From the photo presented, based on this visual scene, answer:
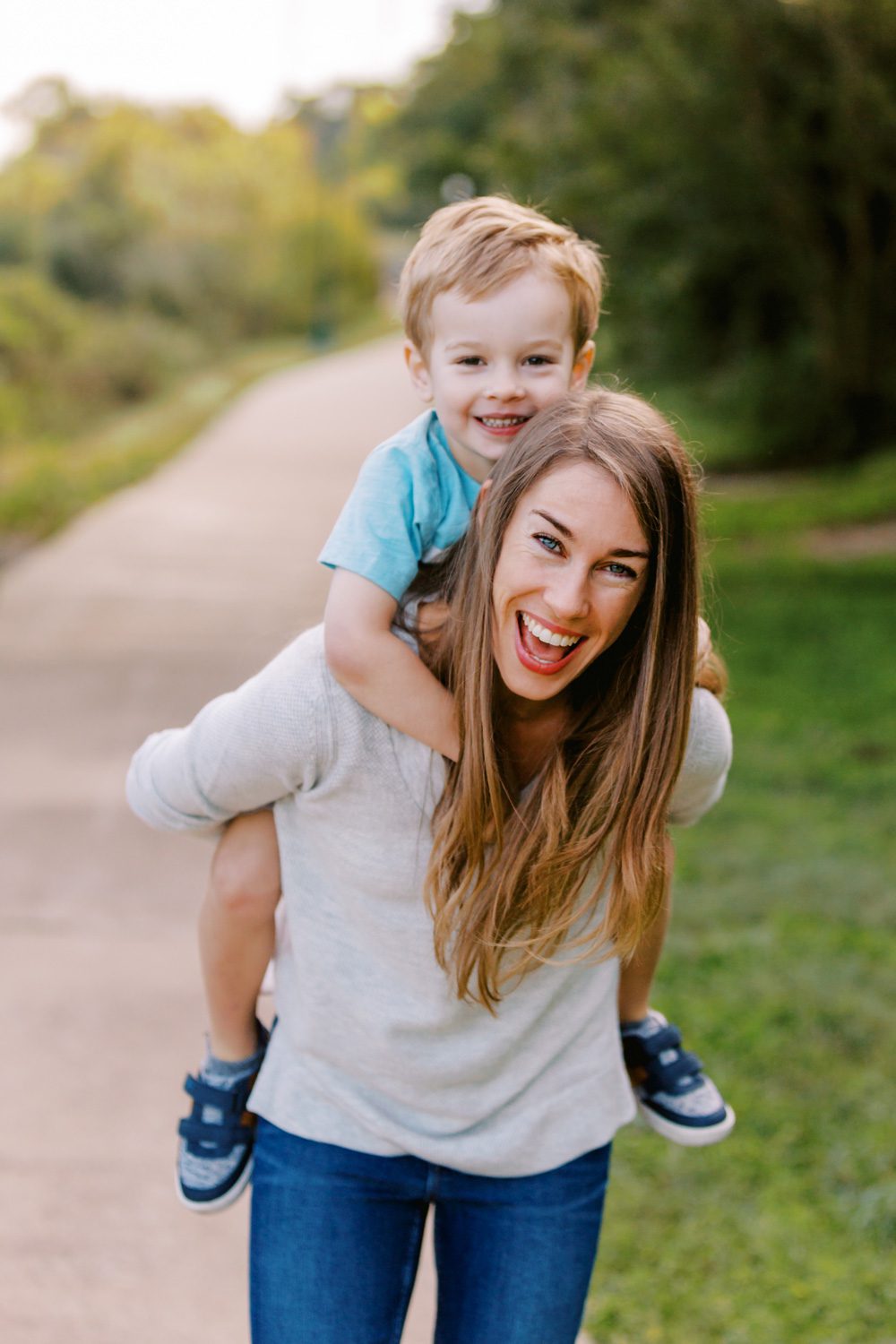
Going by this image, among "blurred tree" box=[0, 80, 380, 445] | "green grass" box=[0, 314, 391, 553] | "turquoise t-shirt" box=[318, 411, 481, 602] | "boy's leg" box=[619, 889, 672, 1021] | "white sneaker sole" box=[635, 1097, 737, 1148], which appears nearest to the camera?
"turquoise t-shirt" box=[318, 411, 481, 602]

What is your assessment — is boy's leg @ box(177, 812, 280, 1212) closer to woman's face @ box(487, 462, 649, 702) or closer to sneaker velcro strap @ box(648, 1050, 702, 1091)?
woman's face @ box(487, 462, 649, 702)

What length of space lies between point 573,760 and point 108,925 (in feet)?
9.31

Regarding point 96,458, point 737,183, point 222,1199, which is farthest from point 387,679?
point 96,458

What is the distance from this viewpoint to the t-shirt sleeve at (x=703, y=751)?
181 cm

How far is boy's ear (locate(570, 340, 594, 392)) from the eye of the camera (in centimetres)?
203

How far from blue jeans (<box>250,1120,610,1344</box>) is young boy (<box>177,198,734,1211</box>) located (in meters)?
0.19

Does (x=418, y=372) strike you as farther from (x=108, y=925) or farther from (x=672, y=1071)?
(x=108, y=925)

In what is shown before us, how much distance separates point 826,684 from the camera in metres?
6.94

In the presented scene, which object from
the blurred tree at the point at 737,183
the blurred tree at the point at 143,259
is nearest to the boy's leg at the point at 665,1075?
the blurred tree at the point at 737,183

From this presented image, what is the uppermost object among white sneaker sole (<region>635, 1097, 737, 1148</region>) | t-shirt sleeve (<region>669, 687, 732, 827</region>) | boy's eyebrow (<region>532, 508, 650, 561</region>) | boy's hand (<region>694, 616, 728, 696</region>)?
boy's eyebrow (<region>532, 508, 650, 561</region>)

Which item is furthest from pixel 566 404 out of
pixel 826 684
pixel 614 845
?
pixel 826 684

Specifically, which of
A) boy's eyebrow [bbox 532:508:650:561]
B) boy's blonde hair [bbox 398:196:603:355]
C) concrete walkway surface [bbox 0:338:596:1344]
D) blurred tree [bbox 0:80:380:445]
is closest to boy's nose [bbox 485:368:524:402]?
boy's blonde hair [bbox 398:196:603:355]

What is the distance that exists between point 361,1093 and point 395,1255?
21cm

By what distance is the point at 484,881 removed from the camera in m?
1.70
